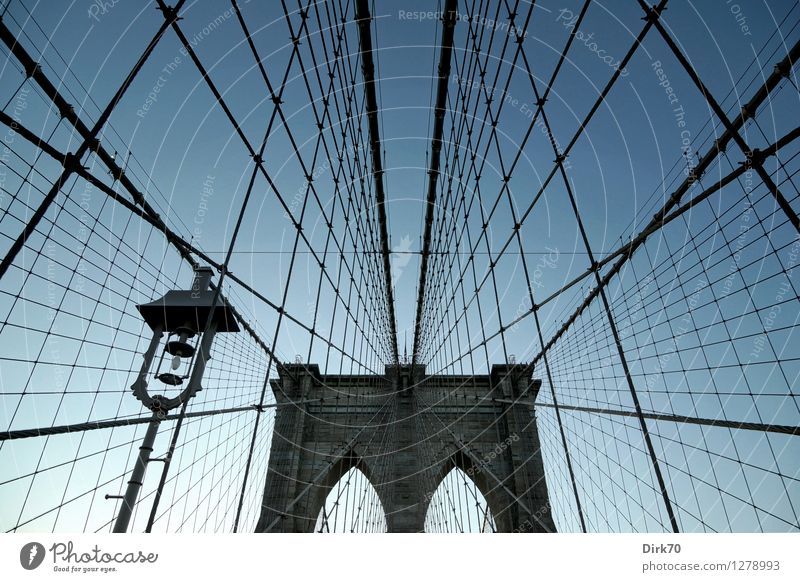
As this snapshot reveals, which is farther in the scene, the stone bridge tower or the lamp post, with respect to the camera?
the stone bridge tower

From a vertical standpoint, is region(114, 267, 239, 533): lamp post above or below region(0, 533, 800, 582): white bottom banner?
above

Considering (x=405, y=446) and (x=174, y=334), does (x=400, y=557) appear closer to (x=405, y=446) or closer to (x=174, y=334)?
(x=174, y=334)

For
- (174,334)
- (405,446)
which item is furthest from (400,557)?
(405,446)

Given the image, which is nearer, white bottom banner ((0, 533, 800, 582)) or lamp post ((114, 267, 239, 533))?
white bottom banner ((0, 533, 800, 582))

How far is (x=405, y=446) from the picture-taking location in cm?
1542

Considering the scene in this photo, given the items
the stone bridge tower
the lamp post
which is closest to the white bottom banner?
the lamp post

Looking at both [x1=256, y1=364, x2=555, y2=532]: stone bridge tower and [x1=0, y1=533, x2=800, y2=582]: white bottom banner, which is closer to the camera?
[x1=0, y1=533, x2=800, y2=582]: white bottom banner

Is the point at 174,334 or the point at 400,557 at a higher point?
the point at 174,334

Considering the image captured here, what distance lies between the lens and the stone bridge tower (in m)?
14.2

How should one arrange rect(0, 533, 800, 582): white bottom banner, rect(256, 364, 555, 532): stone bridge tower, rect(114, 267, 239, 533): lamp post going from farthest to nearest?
rect(256, 364, 555, 532): stone bridge tower, rect(114, 267, 239, 533): lamp post, rect(0, 533, 800, 582): white bottom banner

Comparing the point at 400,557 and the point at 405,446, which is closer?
the point at 400,557

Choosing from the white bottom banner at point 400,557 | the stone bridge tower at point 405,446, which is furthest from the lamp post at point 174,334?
the stone bridge tower at point 405,446

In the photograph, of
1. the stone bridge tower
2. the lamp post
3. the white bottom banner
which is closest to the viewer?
the white bottom banner

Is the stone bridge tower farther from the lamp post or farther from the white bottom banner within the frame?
the white bottom banner
